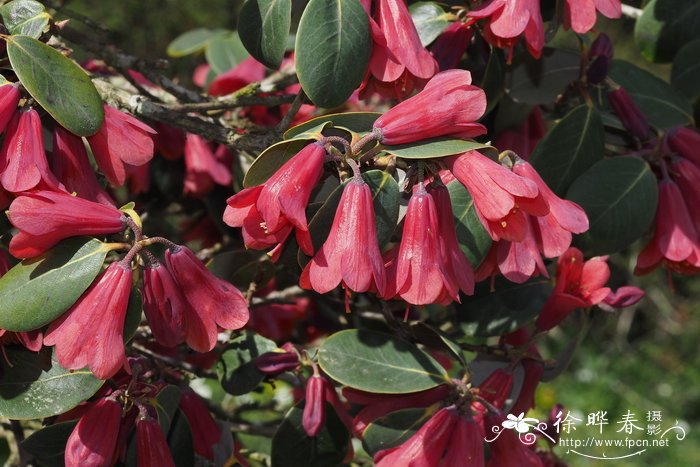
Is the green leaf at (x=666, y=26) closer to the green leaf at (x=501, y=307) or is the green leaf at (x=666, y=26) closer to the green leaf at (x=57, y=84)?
the green leaf at (x=501, y=307)

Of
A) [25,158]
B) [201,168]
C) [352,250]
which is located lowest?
[201,168]

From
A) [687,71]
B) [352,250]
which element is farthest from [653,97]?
[352,250]

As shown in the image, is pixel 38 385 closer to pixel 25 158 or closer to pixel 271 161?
pixel 25 158

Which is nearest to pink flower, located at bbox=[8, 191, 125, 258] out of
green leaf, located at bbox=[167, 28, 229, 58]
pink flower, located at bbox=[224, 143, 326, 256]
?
pink flower, located at bbox=[224, 143, 326, 256]

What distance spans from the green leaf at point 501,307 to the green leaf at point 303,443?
0.23 metres

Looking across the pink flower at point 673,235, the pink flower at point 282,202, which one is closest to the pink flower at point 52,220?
the pink flower at point 282,202

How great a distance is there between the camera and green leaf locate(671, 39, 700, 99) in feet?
4.41

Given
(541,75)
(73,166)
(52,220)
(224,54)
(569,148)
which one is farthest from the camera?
(224,54)

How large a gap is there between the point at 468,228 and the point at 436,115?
191mm

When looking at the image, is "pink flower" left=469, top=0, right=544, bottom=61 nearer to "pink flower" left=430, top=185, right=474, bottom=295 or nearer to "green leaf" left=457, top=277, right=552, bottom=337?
"pink flower" left=430, top=185, right=474, bottom=295

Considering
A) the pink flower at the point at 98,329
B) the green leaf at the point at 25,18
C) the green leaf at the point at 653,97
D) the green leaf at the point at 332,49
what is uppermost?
the green leaf at the point at 25,18

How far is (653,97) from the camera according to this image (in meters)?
1.29

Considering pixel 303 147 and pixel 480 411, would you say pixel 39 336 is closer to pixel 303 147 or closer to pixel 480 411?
pixel 303 147

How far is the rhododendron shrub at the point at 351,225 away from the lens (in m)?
0.85
